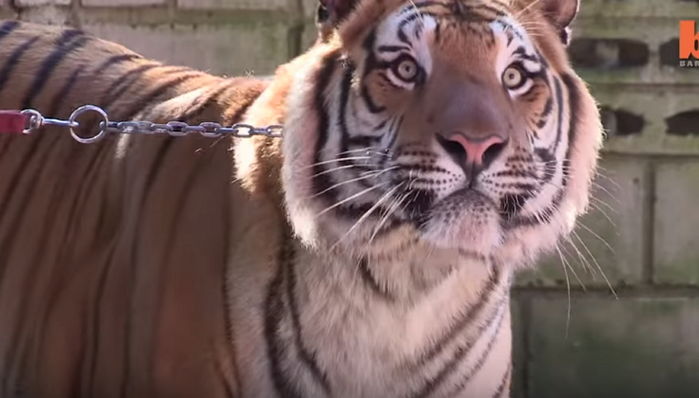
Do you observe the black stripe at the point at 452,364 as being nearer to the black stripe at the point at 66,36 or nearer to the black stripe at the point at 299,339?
the black stripe at the point at 299,339

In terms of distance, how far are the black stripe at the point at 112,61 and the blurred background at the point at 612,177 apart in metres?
0.69

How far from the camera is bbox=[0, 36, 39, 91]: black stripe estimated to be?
2.77 m

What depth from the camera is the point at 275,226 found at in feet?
7.06

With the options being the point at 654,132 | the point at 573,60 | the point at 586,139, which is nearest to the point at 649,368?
the point at 654,132

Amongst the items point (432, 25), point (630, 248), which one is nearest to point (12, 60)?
point (432, 25)

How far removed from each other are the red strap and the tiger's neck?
0.54 meters

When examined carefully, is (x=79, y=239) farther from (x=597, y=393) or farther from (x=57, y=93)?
(x=597, y=393)

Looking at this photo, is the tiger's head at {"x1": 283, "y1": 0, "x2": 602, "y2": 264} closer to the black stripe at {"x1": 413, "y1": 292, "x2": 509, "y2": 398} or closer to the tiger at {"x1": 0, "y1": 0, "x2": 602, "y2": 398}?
the tiger at {"x1": 0, "y1": 0, "x2": 602, "y2": 398}

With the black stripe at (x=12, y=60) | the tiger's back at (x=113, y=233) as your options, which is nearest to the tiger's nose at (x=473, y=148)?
the tiger's back at (x=113, y=233)

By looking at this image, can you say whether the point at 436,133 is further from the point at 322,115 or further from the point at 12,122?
the point at 12,122

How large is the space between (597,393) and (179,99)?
1.76m

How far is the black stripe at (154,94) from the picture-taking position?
8.45ft

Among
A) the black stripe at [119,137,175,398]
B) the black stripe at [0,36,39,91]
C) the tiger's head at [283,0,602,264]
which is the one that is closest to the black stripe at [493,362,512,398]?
the tiger's head at [283,0,602,264]

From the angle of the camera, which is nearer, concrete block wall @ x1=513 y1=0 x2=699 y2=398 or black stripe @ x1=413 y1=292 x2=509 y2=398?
black stripe @ x1=413 y1=292 x2=509 y2=398
